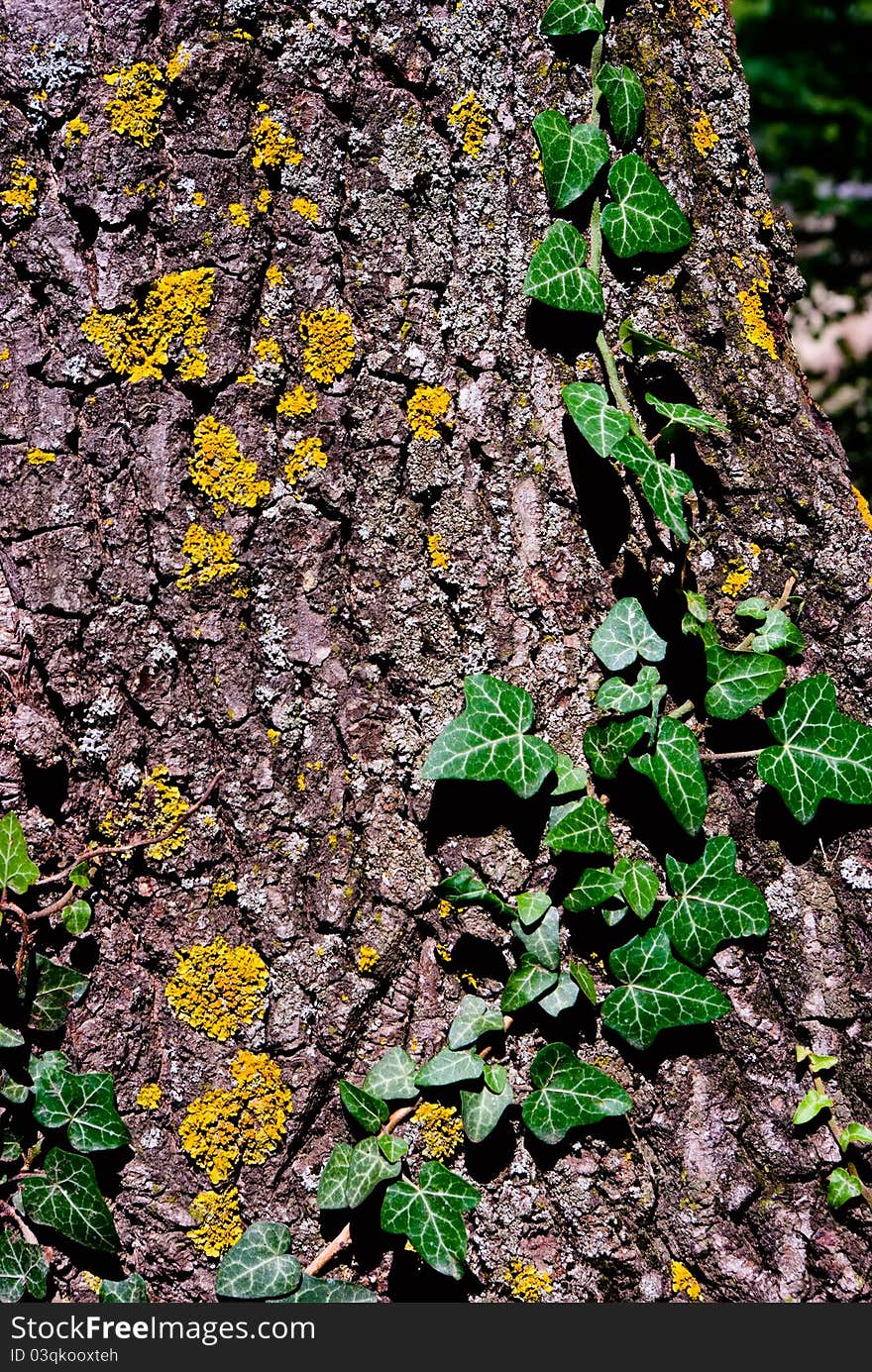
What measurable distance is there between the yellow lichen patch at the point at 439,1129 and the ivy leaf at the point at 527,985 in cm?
16

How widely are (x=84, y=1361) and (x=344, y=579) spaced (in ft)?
3.54

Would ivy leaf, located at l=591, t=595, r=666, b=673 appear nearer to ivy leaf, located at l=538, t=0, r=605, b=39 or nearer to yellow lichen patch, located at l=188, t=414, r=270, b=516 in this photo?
yellow lichen patch, located at l=188, t=414, r=270, b=516

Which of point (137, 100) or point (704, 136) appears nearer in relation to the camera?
point (137, 100)

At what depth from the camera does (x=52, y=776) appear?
131cm

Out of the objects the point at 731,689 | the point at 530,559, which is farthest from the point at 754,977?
the point at 530,559

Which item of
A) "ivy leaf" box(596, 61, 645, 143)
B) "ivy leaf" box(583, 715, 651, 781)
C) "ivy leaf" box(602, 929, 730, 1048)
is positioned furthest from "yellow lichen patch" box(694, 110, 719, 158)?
"ivy leaf" box(602, 929, 730, 1048)

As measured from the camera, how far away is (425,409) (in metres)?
1.30

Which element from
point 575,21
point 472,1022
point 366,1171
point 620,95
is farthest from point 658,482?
point 366,1171

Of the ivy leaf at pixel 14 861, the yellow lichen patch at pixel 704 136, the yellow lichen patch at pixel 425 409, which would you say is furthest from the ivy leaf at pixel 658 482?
the ivy leaf at pixel 14 861

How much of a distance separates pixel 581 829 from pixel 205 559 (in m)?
0.61

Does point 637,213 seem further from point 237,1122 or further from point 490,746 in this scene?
point 237,1122

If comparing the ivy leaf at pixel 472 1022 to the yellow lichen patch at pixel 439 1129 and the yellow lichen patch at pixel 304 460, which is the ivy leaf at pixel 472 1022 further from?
the yellow lichen patch at pixel 304 460

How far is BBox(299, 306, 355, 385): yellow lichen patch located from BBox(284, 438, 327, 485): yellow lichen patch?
0.08m

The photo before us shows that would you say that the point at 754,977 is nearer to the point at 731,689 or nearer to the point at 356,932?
the point at 731,689
